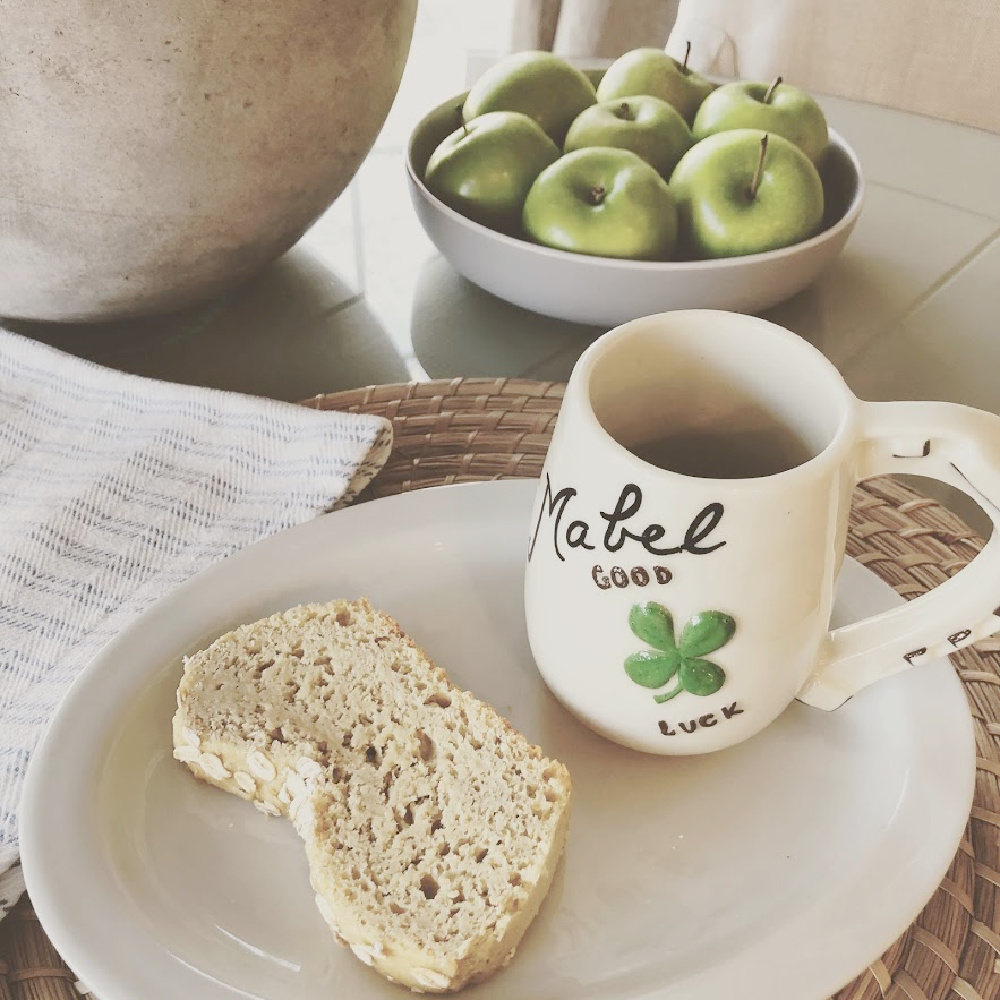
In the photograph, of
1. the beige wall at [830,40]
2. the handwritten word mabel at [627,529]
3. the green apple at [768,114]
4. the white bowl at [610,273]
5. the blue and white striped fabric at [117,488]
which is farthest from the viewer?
the beige wall at [830,40]

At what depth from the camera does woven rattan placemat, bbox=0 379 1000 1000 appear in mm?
426

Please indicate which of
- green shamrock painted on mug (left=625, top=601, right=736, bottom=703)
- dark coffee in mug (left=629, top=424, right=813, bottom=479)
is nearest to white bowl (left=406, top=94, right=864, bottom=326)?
dark coffee in mug (left=629, top=424, right=813, bottom=479)

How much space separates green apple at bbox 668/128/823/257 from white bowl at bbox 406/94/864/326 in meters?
0.02

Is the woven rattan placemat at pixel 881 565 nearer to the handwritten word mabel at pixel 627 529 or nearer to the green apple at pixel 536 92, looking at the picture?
the handwritten word mabel at pixel 627 529

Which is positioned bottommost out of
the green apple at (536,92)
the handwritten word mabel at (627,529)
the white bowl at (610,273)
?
the white bowl at (610,273)

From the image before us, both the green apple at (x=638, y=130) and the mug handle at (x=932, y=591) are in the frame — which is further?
the green apple at (x=638, y=130)

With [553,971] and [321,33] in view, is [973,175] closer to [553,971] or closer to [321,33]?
[321,33]

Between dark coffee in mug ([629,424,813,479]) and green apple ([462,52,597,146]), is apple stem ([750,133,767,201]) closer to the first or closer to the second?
green apple ([462,52,597,146])

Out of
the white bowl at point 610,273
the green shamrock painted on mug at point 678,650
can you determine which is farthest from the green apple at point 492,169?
the green shamrock painted on mug at point 678,650

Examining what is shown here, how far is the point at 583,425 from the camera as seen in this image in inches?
15.4

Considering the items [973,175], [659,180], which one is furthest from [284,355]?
[973,175]

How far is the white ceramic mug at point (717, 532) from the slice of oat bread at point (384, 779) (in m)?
0.05

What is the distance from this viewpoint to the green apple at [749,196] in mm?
755

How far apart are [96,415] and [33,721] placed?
0.74 ft
